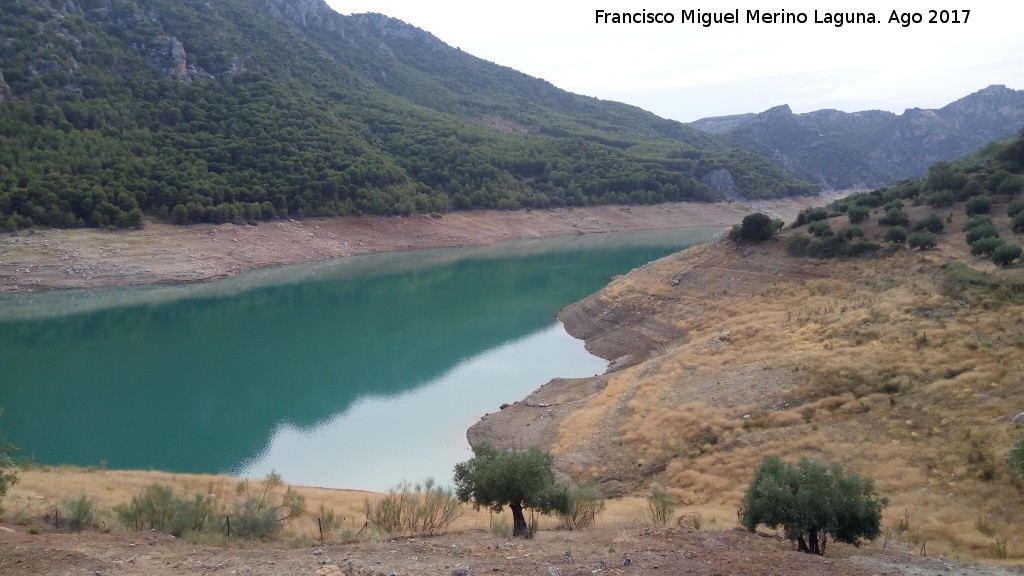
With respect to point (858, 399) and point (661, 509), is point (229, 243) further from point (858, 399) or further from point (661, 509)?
point (661, 509)

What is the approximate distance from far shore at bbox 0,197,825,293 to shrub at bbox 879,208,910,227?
3969cm

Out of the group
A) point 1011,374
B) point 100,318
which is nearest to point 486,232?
point 100,318

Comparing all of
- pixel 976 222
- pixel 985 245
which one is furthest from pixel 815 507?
pixel 976 222

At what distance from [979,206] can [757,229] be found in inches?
327

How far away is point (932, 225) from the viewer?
2619 cm

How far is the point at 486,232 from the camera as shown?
2717 inches

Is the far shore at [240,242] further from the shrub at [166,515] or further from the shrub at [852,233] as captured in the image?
the shrub at [166,515]

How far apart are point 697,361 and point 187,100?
6796 centimetres

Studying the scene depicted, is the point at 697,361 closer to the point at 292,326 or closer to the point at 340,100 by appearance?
the point at 292,326

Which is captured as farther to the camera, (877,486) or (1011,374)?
(1011,374)

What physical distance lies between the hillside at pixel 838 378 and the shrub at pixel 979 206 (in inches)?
5.0

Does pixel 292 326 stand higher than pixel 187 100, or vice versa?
pixel 187 100

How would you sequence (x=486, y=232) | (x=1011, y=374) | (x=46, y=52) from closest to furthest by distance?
(x=1011, y=374) < (x=46, y=52) < (x=486, y=232)

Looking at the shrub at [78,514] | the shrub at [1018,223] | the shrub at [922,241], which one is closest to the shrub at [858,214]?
the shrub at [922,241]
